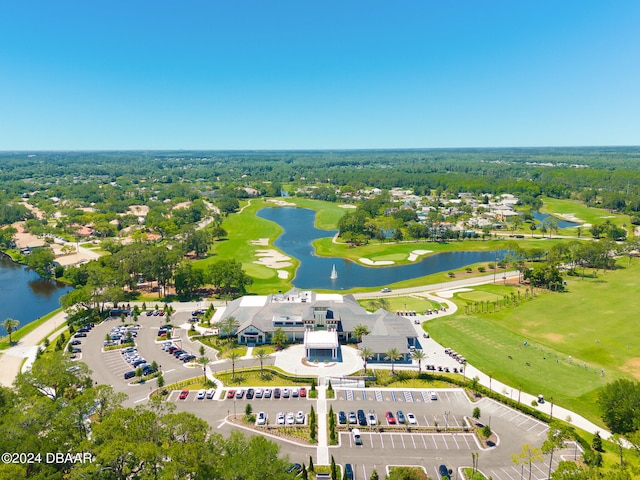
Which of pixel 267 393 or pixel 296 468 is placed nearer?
pixel 296 468

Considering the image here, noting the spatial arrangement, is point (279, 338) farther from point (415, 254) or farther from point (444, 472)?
point (415, 254)

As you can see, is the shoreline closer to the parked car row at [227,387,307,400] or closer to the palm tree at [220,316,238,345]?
the palm tree at [220,316,238,345]

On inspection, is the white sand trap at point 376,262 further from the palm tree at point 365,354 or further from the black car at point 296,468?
the black car at point 296,468

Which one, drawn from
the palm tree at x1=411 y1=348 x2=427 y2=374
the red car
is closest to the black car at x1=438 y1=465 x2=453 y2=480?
the red car

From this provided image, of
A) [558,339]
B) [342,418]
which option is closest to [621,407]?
[558,339]

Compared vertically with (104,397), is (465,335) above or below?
below

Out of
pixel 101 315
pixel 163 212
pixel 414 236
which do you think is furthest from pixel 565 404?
pixel 163 212

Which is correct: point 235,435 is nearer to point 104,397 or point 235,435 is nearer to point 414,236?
point 104,397
